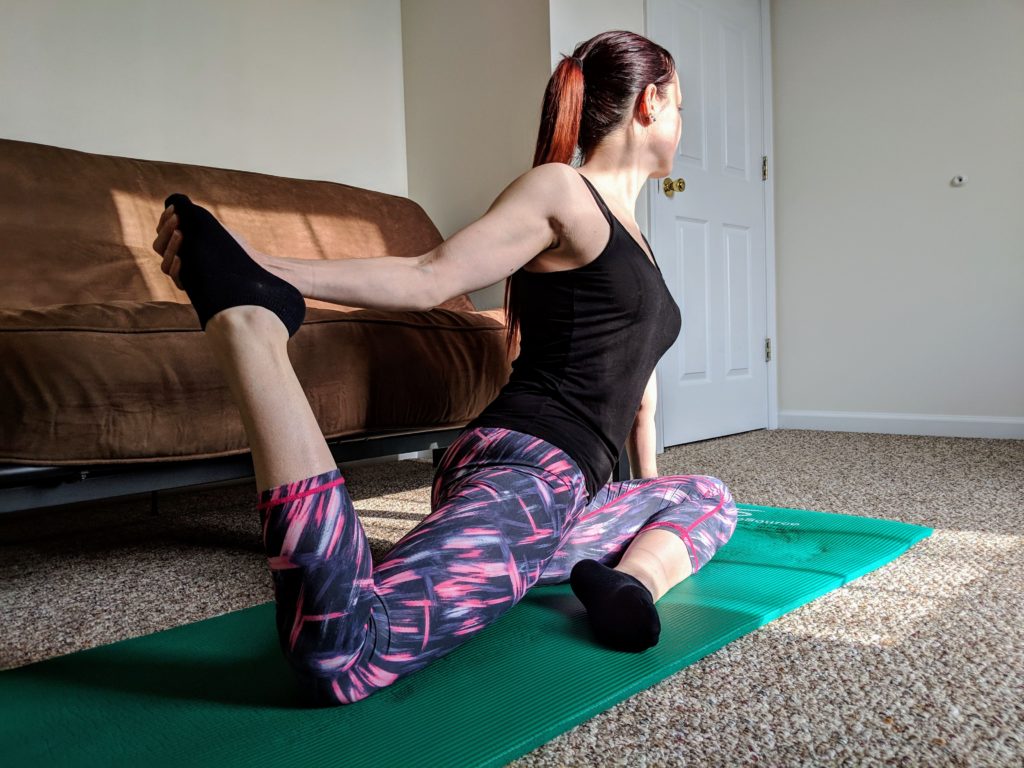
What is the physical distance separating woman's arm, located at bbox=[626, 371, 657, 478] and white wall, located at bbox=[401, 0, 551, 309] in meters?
1.45

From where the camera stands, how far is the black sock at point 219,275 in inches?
29.3

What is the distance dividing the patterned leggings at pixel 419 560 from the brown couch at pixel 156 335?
53cm

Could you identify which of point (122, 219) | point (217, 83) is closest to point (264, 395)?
point (122, 219)

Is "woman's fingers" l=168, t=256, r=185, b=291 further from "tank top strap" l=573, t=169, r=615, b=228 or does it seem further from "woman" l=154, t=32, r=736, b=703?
"tank top strap" l=573, t=169, r=615, b=228

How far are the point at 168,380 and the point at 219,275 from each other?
63 centimetres

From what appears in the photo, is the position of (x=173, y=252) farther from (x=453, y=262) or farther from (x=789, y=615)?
(x=789, y=615)

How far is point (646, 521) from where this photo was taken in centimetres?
123

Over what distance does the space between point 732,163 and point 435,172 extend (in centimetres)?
131

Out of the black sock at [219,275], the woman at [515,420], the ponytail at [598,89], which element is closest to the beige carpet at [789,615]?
the woman at [515,420]

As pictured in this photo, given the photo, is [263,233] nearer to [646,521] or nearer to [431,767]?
[646,521]

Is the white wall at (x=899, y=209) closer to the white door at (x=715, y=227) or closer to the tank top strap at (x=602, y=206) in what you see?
the white door at (x=715, y=227)

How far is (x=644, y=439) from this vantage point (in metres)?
1.43

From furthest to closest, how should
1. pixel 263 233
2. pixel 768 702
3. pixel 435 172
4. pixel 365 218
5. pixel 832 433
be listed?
1. pixel 832 433
2. pixel 435 172
3. pixel 365 218
4. pixel 263 233
5. pixel 768 702

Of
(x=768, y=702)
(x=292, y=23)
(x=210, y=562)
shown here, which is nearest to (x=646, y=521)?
(x=768, y=702)
